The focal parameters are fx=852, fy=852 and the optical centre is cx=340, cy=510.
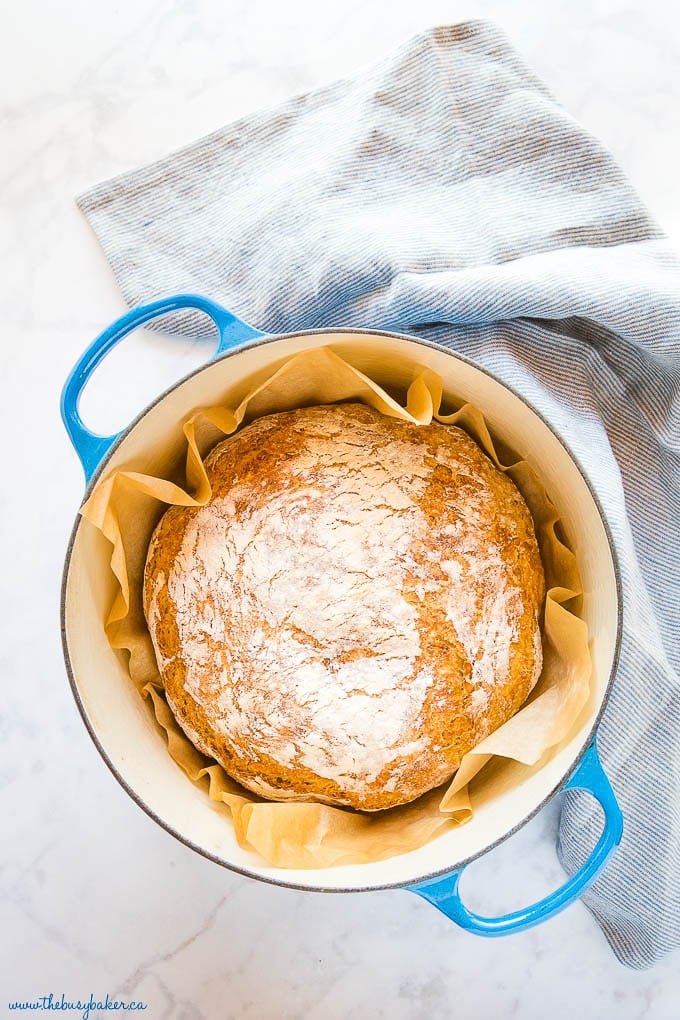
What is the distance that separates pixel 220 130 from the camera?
105 cm

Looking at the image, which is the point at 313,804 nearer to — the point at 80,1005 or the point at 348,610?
the point at 348,610

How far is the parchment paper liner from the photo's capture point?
86 cm

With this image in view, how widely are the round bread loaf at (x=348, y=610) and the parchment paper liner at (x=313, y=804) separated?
3cm

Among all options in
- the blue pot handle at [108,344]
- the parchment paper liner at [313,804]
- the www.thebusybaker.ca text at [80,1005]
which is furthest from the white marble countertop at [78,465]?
the blue pot handle at [108,344]

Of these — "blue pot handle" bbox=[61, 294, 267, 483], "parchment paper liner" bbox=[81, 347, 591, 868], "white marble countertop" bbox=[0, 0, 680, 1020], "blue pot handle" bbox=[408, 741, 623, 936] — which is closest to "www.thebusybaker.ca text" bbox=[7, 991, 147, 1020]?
"white marble countertop" bbox=[0, 0, 680, 1020]

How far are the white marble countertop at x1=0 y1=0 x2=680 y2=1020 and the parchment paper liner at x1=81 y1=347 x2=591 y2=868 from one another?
7.3 inches

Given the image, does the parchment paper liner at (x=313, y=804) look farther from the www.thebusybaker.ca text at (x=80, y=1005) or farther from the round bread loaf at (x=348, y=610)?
the www.thebusybaker.ca text at (x=80, y=1005)

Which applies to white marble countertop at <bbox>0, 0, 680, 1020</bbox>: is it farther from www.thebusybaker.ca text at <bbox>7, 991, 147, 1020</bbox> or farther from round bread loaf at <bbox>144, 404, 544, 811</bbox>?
round bread loaf at <bbox>144, 404, 544, 811</bbox>

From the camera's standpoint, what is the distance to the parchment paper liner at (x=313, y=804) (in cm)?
86

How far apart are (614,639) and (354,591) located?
0.83ft

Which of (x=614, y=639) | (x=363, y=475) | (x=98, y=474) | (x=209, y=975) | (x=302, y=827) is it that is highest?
(x=98, y=474)

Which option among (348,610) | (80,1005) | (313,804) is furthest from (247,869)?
(80,1005)

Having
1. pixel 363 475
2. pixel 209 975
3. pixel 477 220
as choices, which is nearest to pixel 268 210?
pixel 477 220

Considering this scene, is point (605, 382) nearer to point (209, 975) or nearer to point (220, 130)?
point (220, 130)
